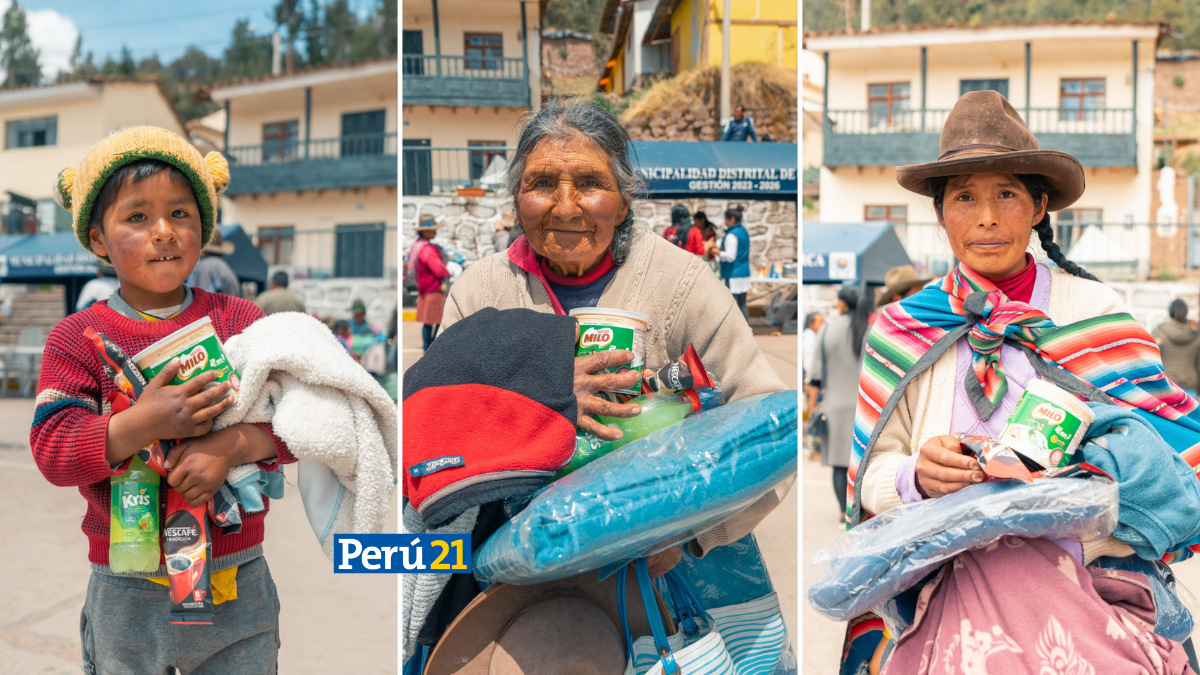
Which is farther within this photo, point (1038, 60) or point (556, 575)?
point (1038, 60)

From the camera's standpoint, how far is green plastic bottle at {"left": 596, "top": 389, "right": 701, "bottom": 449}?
1.66 m

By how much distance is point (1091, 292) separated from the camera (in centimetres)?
171

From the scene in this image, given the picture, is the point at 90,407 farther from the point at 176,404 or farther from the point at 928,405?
the point at 928,405

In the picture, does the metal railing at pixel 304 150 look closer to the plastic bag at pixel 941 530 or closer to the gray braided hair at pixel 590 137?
the gray braided hair at pixel 590 137

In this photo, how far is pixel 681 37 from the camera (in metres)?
1.98

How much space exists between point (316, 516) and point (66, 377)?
0.54 meters

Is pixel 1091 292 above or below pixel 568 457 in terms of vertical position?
above

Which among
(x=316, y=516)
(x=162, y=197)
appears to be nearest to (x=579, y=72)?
(x=162, y=197)

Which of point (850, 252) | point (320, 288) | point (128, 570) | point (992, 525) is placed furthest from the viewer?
point (320, 288)

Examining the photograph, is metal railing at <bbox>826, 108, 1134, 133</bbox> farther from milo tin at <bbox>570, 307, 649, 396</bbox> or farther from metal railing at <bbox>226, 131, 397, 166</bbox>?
milo tin at <bbox>570, 307, 649, 396</bbox>

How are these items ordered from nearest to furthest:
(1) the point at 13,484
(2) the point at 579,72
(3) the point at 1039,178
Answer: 1. (3) the point at 1039,178
2. (2) the point at 579,72
3. (1) the point at 13,484

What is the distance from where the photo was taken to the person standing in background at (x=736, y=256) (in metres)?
1.95

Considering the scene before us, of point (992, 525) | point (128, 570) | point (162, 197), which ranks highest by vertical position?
point (162, 197)

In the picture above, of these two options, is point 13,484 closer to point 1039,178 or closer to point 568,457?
point 568,457
